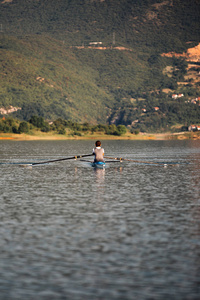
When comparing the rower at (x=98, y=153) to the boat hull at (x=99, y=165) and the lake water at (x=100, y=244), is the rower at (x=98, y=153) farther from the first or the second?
the lake water at (x=100, y=244)

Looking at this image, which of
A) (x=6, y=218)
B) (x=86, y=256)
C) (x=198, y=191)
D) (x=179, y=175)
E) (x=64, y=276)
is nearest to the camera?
(x=64, y=276)

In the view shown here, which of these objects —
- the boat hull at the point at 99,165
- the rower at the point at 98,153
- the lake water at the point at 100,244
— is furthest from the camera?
the boat hull at the point at 99,165

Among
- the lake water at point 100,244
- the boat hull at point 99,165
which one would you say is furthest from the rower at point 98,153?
the lake water at point 100,244

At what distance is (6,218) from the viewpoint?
23.0m

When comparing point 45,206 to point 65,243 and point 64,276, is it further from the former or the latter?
point 64,276

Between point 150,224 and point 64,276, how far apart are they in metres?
7.58

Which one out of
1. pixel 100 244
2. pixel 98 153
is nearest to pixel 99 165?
pixel 98 153

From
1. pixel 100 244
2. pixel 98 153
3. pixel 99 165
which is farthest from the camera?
pixel 99 165

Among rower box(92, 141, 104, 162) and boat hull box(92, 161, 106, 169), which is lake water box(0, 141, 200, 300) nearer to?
rower box(92, 141, 104, 162)

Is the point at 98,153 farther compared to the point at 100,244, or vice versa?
the point at 98,153

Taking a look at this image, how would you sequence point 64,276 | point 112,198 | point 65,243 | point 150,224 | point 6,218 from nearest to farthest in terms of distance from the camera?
point 64,276 → point 65,243 → point 150,224 → point 6,218 → point 112,198

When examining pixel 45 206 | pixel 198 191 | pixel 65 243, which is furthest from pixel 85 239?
pixel 198 191

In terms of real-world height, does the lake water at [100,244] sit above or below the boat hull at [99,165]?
below

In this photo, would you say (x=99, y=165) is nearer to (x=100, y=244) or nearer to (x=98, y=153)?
(x=98, y=153)
